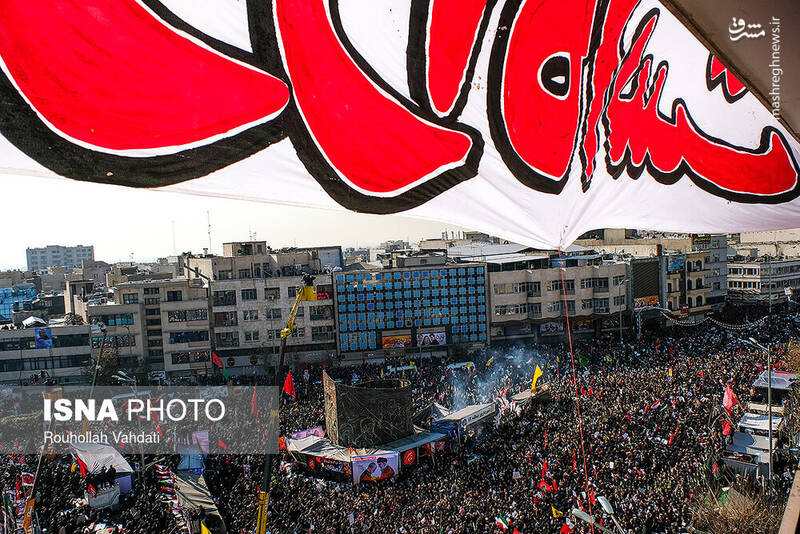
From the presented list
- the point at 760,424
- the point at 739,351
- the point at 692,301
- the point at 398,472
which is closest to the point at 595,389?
the point at 760,424

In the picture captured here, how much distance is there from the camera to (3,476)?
47.8 feet

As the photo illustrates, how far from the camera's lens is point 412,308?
3241 cm

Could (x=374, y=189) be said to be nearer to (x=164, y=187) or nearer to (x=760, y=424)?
(x=164, y=187)

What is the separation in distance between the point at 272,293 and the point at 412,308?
26.2 ft

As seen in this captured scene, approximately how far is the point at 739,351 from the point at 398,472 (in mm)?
17370

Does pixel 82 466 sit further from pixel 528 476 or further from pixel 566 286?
pixel 566 286

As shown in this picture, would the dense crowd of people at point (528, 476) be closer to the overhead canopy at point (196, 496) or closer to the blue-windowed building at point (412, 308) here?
the overhead canopy at point (196, 496)

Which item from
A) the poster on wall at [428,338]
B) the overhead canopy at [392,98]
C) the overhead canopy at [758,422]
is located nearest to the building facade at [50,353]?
the poster on wall at [428,338]

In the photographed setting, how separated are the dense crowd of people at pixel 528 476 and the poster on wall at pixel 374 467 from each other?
256mm

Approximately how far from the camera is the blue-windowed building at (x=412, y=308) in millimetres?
32031

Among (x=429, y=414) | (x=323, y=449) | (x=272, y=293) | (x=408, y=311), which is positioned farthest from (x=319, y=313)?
(x=323, y=449)

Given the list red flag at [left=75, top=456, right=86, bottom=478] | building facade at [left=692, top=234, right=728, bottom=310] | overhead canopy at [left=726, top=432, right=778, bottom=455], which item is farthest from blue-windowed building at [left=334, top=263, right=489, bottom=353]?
building facade at [left=692, top=234, right=728, bottom=310]

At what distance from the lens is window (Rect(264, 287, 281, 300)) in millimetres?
32625

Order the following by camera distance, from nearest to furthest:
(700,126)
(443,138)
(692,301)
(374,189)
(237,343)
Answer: (374,189) → (443,138) → (700,126) → (237,343) → (692,301)
